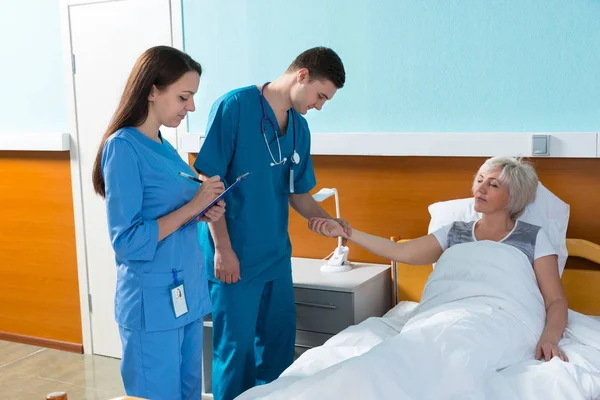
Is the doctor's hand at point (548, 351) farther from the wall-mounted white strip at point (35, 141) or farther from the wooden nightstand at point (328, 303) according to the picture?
the wall-mounted white strip at point (35, 141)

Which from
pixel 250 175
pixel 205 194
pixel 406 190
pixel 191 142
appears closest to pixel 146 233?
pixel 205 194

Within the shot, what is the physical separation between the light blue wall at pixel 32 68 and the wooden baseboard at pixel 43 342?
119 centimetres

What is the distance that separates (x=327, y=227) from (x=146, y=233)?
78cm

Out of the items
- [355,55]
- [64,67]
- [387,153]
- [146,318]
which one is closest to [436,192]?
[387,153]

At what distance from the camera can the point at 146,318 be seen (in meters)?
1.99

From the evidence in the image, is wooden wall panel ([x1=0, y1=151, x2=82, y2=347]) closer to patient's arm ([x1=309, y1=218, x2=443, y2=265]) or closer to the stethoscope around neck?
the stethoscope around neck

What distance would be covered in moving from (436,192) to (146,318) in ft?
4.60

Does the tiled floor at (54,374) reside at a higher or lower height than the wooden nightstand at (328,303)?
lower

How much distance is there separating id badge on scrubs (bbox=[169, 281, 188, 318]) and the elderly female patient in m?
0.64

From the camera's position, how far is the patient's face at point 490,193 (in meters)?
2.41

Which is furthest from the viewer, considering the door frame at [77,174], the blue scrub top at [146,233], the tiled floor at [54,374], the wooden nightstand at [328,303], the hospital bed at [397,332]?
the door frame at [77,174]

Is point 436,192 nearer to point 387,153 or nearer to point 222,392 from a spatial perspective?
point 387,153

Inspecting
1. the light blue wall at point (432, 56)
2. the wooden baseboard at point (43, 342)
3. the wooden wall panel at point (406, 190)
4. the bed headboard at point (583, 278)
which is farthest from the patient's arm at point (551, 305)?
the wooden baseboard at point (43, 342)

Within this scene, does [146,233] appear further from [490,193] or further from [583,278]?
[583,278]
